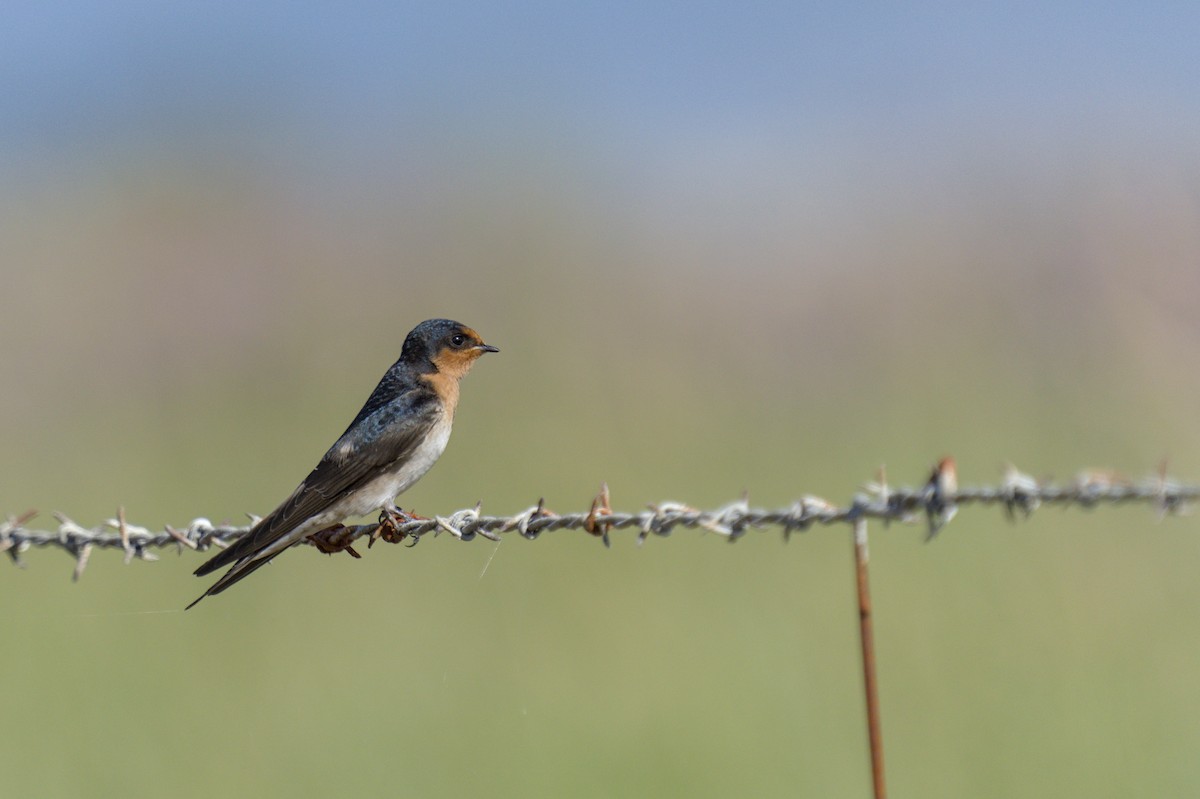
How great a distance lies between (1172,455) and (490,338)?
6.63 meters

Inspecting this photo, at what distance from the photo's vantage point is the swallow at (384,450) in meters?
3.97

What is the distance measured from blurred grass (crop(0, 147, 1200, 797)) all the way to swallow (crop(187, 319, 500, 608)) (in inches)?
59.7

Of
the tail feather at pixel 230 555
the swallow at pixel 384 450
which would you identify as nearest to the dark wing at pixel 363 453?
the swallow at pixel 384 450

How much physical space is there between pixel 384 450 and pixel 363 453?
0.07m

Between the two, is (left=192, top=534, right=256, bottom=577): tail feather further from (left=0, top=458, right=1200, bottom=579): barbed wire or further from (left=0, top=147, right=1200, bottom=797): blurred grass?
(left=0, top=147, right=1200, bottom=797): blurred grass

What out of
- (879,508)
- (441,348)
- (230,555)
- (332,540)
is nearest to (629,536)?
(441,348)

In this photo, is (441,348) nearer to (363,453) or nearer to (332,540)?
(363,453)

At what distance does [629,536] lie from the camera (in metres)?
8.72

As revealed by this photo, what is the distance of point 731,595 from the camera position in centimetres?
743

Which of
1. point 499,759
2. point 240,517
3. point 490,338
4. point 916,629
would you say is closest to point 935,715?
point 916,629

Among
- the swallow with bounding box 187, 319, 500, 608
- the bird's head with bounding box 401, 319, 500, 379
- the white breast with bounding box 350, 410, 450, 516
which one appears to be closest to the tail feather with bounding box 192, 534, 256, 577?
the swallow with bounding box 187, 319, 500, 608

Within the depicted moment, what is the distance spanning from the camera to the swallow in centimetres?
397

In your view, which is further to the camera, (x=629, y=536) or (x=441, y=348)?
(x=629, y=536)

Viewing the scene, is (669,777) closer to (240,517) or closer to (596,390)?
(240,517)
